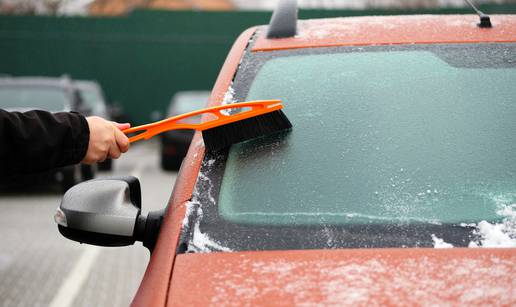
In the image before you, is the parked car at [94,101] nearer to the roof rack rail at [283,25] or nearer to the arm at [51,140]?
the roof rack rail at [283,25]

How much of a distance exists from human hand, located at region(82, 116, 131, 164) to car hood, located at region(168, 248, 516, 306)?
67 centimetres

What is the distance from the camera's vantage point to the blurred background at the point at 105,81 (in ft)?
28.2

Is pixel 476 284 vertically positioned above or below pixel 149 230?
above

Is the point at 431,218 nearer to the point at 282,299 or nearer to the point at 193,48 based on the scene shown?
the point at 282,299

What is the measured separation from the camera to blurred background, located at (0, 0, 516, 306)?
859 cm

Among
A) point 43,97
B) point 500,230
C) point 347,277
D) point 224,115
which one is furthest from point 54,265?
point 43,97

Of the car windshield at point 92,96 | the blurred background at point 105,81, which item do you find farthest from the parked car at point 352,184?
the car windshield at point 92,96

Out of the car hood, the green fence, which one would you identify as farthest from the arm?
the green fence

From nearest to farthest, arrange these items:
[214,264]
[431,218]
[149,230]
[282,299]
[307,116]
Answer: [282,299] < [214,264] < [431,218] < [149,230] < [307,116]

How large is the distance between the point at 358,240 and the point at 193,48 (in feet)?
90.6

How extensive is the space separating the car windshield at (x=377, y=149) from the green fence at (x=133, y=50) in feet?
86.5

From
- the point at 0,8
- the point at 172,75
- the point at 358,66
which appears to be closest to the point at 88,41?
the point at 172,75

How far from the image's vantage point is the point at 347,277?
2.38 m

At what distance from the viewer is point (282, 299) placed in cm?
230
